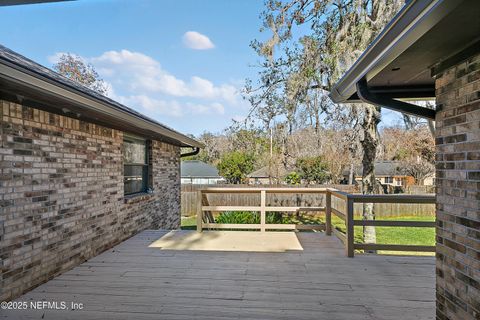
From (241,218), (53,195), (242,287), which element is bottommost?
(241,218)

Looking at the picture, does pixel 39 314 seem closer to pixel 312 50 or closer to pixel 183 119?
pixel 312 50

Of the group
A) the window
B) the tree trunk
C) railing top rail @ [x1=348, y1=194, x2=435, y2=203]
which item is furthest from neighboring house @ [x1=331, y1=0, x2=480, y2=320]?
the tree trunk

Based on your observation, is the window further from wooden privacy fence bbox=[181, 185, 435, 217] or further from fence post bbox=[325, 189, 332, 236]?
wooden privacy fence bbox=[181, 185, 435, 217]

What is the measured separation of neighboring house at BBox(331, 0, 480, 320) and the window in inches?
175

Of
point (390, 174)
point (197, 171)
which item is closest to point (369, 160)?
point (197, 171)

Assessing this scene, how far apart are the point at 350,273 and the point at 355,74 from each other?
8.07 feet

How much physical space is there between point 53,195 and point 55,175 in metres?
0.24

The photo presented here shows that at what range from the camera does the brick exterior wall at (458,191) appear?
171 cm

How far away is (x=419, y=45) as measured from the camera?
1.73m

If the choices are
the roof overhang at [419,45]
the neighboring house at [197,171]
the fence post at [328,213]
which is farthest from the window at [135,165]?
the neighboring house at [197,171]

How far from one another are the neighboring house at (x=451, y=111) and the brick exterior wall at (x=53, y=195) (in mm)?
3210

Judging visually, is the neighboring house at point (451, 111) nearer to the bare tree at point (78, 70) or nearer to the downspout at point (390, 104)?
the downspout at point (390, 104)

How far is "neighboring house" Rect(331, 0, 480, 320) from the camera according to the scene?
148 centimetres

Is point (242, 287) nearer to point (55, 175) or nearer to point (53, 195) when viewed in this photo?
point (53, 195)
